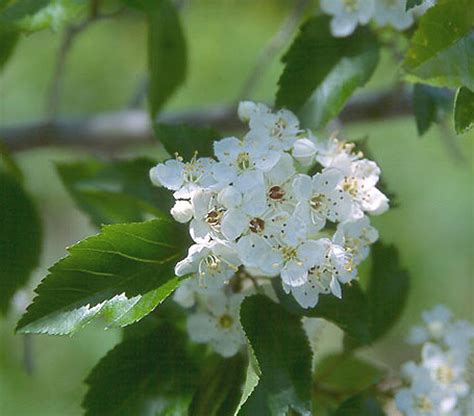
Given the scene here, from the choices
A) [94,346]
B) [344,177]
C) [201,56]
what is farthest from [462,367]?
[201,56]

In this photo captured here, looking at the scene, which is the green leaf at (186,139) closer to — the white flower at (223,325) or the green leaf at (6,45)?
the white flower at (223,325)

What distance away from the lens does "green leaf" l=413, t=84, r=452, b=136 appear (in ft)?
4.05

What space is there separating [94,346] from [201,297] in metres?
1.64

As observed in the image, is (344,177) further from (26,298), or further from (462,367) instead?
(26,298)

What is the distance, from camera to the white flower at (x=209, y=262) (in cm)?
100

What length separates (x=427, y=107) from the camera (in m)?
1.24

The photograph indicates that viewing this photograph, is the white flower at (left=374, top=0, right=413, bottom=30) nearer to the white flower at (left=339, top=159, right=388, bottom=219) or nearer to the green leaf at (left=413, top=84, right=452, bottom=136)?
the green leaf at (left=413, top=84, right=452, bottom=136)

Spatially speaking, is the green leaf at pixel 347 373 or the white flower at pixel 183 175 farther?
the green leaf at pixel 347 373

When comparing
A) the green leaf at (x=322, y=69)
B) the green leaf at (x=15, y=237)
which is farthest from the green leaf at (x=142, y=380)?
the green leaf at (x=322, y=69)

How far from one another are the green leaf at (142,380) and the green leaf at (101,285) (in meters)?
0.17

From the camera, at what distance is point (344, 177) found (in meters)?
1.12

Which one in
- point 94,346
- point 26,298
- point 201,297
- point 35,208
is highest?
point 35,208

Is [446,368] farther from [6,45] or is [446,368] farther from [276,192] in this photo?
[6,45]

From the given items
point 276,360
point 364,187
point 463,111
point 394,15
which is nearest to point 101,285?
point 276,360
